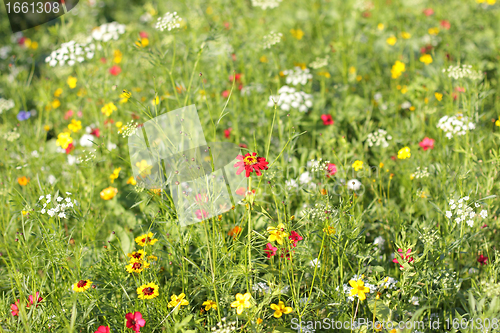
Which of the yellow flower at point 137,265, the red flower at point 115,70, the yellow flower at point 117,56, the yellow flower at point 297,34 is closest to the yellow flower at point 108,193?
the yellow flower at point 137,265

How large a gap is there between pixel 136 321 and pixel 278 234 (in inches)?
33.2

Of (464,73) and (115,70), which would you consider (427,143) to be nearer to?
(464,73)

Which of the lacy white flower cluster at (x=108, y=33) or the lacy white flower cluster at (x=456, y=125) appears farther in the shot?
the lacy white flower cluster at (x=108, y=33)

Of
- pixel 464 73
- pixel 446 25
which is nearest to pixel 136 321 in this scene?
pixel 464 73

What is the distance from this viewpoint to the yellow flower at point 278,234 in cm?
178

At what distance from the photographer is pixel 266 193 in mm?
2496

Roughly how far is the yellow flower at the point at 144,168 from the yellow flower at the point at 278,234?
2.71 ft

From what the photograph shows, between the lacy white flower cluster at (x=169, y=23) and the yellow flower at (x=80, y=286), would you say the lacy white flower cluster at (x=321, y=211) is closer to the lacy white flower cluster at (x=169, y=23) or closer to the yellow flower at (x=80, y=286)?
the yellow flower at (x=80, y=286)

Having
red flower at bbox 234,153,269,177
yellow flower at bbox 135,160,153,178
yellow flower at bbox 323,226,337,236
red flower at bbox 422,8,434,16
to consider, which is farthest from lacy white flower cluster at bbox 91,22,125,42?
red flower at bbox 422,8,434,16

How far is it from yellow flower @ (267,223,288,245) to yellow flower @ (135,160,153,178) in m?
0.83

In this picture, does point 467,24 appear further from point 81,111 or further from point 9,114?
point 9,114

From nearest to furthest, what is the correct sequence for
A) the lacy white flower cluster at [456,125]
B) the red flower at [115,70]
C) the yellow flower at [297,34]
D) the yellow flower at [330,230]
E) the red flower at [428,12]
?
1. the yellow flower at [330,230]
2. the lacy white flower cluster at [456,125]
3. the red flower at [115,70]
4. the yellow flower at [297,34]
5. the red flower at [428,12]

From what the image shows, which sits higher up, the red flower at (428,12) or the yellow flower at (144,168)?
the red flower at (428,12)

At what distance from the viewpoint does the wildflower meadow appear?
6.31 ft
